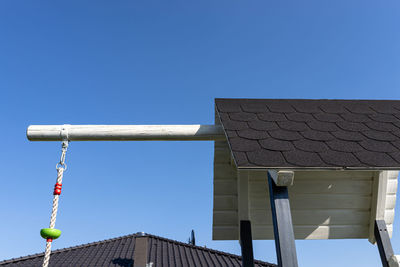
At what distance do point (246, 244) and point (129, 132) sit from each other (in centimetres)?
158

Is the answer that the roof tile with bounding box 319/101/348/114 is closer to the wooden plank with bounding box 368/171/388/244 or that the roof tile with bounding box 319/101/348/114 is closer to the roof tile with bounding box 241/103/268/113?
the roof tile with bounding box 241/103/268/113

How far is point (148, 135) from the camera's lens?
303 centimetres

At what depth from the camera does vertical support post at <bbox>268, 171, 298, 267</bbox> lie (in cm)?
180

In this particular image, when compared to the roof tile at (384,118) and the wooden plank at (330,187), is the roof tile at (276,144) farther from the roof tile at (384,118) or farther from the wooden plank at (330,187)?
the wooden plank at (330,187)

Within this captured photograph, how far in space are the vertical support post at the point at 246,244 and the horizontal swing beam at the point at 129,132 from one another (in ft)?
3.09

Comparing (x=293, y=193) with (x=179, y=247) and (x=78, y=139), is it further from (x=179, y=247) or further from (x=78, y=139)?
(x=179, y=247)

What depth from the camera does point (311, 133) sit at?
2373 mm

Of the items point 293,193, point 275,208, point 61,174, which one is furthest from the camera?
point 293,193

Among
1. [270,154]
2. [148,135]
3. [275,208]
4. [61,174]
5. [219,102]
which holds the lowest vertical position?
[275,208]

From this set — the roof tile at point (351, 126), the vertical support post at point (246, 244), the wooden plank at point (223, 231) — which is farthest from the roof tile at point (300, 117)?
the wooden plank at point (223, 231)

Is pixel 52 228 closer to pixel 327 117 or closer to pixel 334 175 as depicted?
pixel 327 117

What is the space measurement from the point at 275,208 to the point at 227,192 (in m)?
1.65

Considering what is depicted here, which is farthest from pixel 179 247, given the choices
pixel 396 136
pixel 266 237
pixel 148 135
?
pixel 396 136

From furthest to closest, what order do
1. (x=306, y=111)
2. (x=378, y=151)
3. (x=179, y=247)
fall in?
(x=179, y=247)
(x=306, y=111)
(x=378, y=151)
